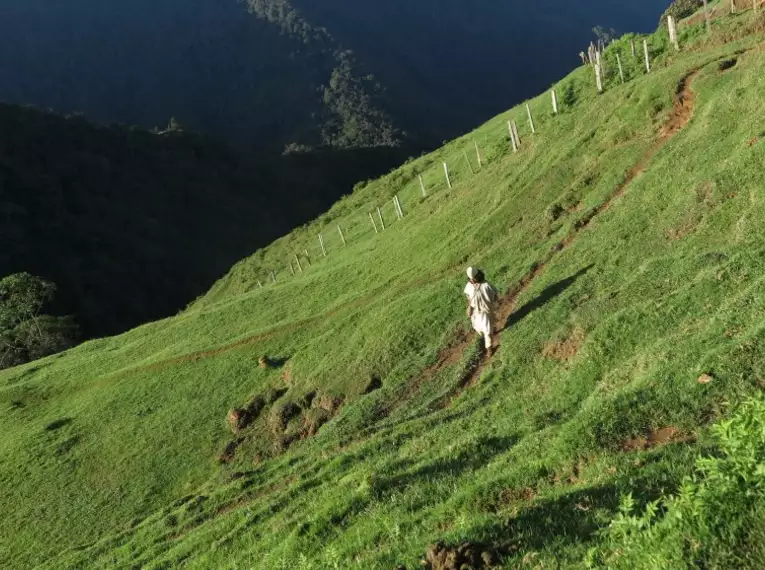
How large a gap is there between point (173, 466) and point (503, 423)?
2161cm

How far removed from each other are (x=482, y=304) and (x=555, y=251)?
675cm

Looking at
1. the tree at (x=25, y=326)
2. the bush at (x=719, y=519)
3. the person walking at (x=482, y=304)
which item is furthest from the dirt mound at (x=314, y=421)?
the tree at (x=25, y=326)

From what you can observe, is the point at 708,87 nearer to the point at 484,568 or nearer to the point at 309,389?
the point at 309,389

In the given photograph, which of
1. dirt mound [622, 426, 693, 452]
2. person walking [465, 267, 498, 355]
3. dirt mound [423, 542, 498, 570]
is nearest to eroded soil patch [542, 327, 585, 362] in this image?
person walking [465, 267, 498, 355]

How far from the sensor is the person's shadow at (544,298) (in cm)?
2395

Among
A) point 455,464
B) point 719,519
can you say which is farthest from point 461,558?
point 455,464

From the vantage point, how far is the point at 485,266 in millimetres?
31938

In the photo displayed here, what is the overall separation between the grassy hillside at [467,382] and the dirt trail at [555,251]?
15cm

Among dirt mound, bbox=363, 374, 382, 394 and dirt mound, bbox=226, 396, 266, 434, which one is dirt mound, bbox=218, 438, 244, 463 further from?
dirt mound, bbox=363, 374, 382, 394

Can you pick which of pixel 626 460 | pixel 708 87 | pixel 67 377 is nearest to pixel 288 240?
pixel 67 377

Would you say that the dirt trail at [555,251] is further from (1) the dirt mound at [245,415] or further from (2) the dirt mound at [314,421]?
(1) the dirt mound at [245,415]

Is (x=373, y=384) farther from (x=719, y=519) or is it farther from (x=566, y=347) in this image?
(x=719, y=519)

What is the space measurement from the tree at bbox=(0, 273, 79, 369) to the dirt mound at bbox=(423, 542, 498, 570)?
3758 inches

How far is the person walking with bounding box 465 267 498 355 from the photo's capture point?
917 inches
